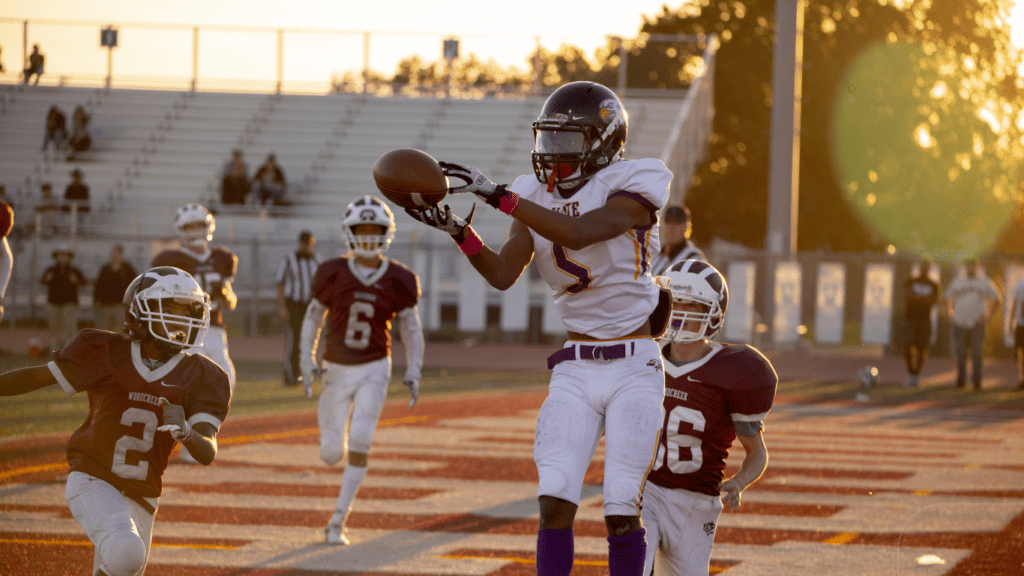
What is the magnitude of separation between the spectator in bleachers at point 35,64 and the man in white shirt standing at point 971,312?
22877 millimetres

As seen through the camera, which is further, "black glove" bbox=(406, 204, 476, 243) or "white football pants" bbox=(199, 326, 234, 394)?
"white football pants" bbox=(199, 326, 234, 394)

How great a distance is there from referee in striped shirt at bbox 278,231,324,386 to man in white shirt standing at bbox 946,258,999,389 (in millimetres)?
8928

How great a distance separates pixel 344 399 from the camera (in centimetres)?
738

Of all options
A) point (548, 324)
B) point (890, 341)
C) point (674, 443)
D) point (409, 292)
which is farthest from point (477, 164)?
point (674, 443)

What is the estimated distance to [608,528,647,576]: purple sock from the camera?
4.08 m

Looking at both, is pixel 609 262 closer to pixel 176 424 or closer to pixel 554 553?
pixel 554 553

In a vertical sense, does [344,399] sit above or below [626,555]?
below

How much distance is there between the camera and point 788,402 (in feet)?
50.2

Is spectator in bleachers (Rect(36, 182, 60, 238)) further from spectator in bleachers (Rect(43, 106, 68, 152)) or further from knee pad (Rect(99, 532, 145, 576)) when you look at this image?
knee pad (Rect(99, 532, 145, 576))

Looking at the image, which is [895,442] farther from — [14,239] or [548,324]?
[14,239]

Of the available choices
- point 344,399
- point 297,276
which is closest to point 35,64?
point 297,276

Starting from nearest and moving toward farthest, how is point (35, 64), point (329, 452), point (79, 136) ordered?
point (329, 452)
point (79, 136)
point (35, 64)

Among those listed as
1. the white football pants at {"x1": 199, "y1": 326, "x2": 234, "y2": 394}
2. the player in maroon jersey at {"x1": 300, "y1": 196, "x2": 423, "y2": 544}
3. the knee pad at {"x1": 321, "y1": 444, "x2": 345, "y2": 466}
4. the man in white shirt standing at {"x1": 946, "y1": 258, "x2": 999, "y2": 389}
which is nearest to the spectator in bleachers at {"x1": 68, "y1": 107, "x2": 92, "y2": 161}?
the man in white shirt standing at {"x1": 946, "y1": 258, "x2": 999, "y2": 389}

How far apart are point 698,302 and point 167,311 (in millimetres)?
2014
